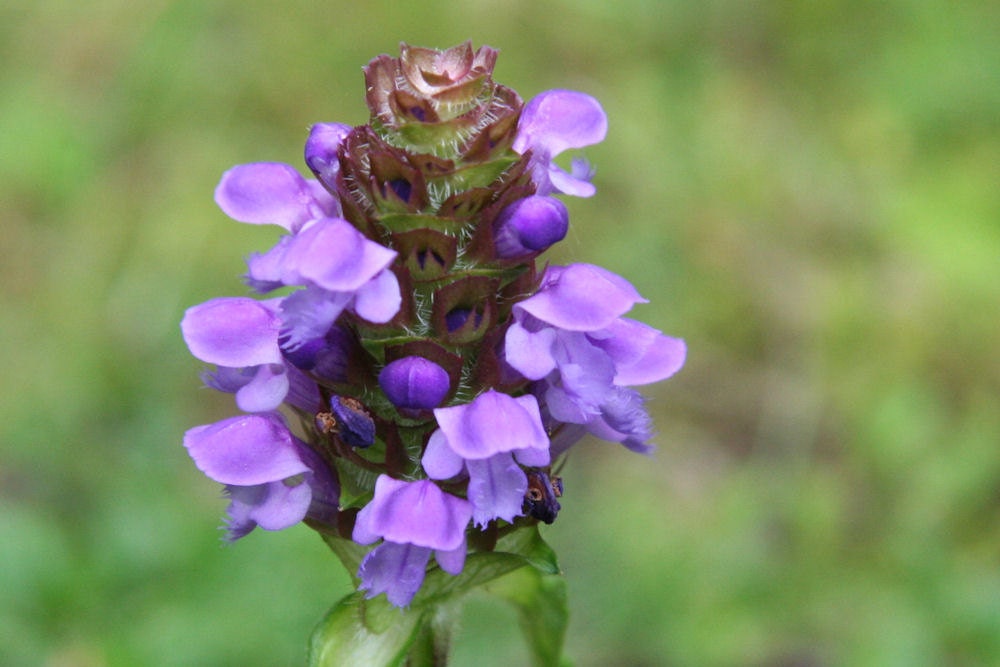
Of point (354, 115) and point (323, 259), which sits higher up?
point (323, 259)

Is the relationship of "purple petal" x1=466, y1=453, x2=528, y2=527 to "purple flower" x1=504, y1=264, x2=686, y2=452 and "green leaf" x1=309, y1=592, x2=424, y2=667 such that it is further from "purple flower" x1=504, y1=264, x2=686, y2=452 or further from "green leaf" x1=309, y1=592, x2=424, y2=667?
"green leaf" x1=309, y1=592, x2=424, y2=667

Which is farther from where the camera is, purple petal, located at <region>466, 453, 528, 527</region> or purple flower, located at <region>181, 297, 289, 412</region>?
purple flower, located at <region>181, 297, 289, 412</region>

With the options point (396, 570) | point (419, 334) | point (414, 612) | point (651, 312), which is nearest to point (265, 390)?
point (419, 334)

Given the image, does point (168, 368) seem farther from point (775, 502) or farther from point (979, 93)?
point (979, 93)

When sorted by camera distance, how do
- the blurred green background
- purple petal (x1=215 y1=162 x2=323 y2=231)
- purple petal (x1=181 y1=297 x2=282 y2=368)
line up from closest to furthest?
purple petal (x1=181 y1=297 x2=282 y2=368)
purple petal (x1=215 y1=162 x2=323 y2=231)
the blurred green background

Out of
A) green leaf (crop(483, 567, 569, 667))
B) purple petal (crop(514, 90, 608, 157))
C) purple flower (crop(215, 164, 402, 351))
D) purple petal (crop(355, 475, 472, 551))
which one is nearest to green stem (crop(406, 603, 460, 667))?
green leaf (crop(483, 567, 569, 667))

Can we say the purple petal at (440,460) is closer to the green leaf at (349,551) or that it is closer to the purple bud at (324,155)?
the green leaf at (349,551)

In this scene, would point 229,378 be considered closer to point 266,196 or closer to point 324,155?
point 266,196

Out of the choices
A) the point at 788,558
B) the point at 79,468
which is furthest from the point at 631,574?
the point at 79,468
